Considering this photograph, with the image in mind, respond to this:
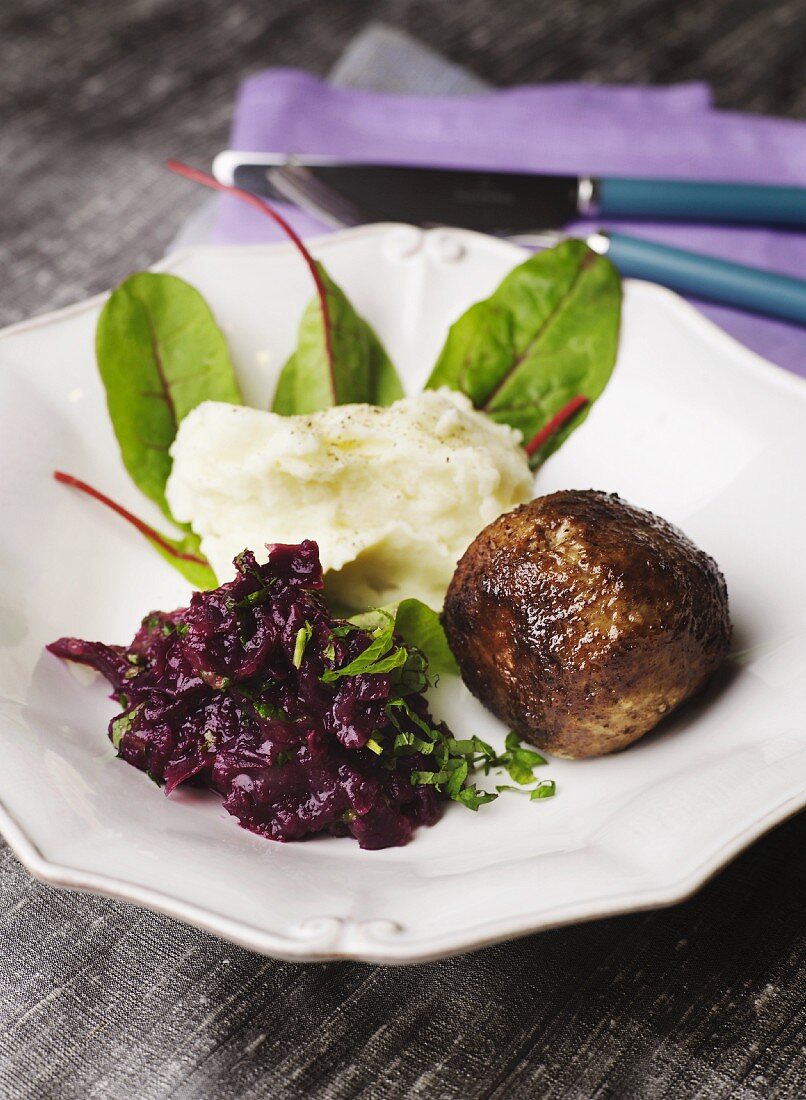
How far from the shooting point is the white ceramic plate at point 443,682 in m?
2.03

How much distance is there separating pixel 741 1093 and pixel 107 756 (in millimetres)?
1473

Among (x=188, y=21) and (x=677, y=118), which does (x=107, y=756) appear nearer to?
(x=677, y=118)

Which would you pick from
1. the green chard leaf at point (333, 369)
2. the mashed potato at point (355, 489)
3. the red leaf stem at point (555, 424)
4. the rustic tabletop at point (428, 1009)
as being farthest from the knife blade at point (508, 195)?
the rustic tabletop at point (428, 1009)

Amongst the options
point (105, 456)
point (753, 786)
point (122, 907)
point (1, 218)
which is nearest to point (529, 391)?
point (105, 456)

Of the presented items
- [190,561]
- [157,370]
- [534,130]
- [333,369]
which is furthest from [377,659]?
[534,130]

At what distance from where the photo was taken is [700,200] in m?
4.28

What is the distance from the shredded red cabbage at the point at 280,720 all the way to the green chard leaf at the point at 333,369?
942 mm

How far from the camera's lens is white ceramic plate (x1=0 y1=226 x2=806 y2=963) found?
2.03 meters

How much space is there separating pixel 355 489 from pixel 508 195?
1836 mm

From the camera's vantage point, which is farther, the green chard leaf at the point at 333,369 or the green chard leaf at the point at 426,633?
the green chard leaf at the point at 333,369

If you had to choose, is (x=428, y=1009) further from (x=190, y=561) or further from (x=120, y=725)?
(x=190, y=561)

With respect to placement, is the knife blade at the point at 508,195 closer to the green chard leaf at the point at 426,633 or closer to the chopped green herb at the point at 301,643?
the green chard leaf at the point at 426,633

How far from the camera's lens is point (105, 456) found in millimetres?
3229

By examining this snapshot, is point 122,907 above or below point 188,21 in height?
below
